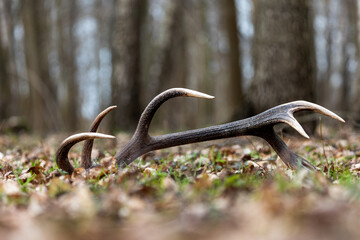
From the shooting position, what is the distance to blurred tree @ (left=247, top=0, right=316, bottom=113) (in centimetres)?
622

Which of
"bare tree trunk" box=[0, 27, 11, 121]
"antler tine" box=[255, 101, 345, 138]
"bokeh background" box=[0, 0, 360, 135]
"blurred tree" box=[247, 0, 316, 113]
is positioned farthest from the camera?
"bare tree trunk" box=[0, 27, 11, 121]

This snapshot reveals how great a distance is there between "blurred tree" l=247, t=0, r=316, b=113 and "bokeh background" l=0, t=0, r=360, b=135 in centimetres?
2

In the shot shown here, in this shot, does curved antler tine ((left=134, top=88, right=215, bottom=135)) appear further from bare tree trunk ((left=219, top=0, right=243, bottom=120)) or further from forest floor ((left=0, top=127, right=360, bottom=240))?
bare tree trunk ((left=219, top=0, right=243, bottom=120))

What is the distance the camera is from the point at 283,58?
6.28 meters

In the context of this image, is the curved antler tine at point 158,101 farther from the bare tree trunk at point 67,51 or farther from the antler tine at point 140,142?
the bare tree trunk at point 67,51

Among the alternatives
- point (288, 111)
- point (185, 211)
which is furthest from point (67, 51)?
point (185, 211)

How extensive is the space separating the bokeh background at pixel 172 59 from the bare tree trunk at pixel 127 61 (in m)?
0.02

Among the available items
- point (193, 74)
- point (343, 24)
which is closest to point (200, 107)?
point (193, 74)

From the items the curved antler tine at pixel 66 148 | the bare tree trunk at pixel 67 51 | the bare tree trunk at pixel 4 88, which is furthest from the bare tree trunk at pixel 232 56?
the bare tree trunk at pixel 67 51

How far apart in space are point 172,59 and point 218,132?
8.56 metres

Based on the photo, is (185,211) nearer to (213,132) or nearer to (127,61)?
(213,132)

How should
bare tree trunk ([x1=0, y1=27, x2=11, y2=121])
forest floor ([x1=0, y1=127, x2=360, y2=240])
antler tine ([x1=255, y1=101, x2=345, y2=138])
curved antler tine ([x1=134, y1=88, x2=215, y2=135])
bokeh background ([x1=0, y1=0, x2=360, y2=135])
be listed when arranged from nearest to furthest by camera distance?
forest floor ([x1=0, y1=127, x2=360, y2=240]), antler tine ([x1=255, y1=101, x2=345, y2=138]), curved antler tine ([x1=134, y1=88, x2=215, y2=135]), bokeh background ([x1=0, y1=0, x2=360, y2=135]), bare tree trunk ([x1=0, y1=27, x2=11, y2=121])

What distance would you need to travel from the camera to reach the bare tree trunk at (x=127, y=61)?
9.05 m

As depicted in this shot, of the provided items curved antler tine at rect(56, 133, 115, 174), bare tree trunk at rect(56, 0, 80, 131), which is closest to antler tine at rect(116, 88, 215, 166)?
curved antler tine at rect(56, 133, 115, 174)
